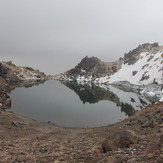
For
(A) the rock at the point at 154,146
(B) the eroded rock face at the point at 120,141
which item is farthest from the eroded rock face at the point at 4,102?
(A) the rock at the point at 154,146

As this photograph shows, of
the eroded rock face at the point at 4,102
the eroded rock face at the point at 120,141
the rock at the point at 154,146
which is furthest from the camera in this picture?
the eroded rock face at the point at 4,102

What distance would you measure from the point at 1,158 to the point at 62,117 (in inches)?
1438

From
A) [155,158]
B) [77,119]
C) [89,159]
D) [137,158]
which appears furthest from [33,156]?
[77,119]

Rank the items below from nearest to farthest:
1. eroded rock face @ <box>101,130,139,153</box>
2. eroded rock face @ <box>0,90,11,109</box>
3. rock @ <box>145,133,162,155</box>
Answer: rock @ <box>145,133,162,155</box> → eroded rock face @ <box>101,130,139,153</box> → eroded rock face @ <box>0,90,11,109</box>

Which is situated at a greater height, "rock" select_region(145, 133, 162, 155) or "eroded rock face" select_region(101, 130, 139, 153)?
"rock" select_region(145, 133, 162, 155)

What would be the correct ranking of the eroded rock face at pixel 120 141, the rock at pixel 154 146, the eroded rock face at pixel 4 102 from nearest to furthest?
the rock at pixel 154 146 < the eroded rock face at pixel 120 141 < the eroded rock face at pixel 4 102

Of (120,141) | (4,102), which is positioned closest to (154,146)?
(120,141)

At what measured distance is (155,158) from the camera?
10.1 meters

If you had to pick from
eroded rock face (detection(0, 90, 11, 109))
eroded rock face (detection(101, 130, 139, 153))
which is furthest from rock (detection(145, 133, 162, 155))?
eroded rock face (detection(0, 90, 11, 109))

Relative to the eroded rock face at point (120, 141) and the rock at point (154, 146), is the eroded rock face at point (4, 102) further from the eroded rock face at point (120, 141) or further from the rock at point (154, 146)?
the rock at point (154, 146)

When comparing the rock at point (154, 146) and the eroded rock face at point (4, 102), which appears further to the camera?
the eroded rock face at point (4, 102)

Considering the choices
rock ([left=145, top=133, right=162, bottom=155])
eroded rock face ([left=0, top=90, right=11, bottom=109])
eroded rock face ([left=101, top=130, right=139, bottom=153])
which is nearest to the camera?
rock ([left=145, top=133, right=162, bottom=155])

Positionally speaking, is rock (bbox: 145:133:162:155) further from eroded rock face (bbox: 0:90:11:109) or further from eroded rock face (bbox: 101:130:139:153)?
eroded rock face (bbox: 0:90:11:109)

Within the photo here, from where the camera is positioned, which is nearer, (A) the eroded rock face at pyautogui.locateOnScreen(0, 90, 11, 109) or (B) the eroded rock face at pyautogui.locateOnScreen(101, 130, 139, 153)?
(B) the eroded rock face at pyautogui.locateOnScreen(101, 130, 139, 153)
